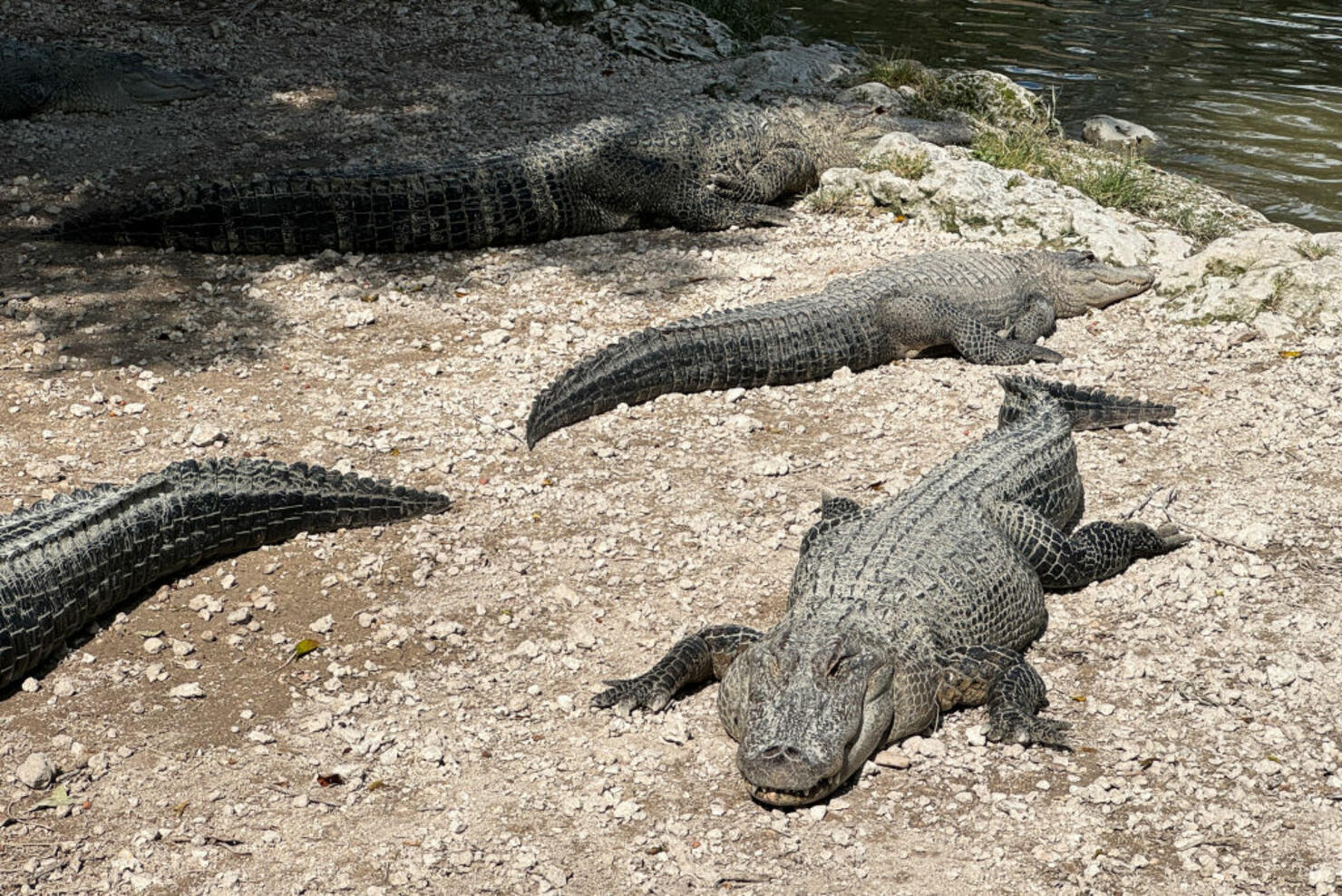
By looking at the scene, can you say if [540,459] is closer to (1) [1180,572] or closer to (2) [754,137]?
(1) [1180,572]

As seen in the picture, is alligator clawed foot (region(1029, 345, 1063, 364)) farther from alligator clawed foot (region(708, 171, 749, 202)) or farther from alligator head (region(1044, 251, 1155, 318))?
alligator clawed foot (region(708, 171, 749, 202))

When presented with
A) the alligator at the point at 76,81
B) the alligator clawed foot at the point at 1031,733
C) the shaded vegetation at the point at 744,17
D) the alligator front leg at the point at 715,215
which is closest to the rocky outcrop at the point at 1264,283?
the alligator front leg at the point at 715,215

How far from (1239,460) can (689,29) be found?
8033 mm

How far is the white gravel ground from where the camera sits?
11.8ft

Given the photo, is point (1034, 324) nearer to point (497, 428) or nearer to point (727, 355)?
point (727, 355)

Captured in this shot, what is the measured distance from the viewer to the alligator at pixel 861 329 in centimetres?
599

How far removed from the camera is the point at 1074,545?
474 centimetres

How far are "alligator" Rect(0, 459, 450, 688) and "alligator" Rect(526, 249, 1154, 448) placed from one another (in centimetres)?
101

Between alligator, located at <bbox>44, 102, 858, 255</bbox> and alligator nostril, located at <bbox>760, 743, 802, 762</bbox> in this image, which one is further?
alligator, located at <bbox>44, 102, 858, 255</bbox>

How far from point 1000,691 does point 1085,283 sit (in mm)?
3927

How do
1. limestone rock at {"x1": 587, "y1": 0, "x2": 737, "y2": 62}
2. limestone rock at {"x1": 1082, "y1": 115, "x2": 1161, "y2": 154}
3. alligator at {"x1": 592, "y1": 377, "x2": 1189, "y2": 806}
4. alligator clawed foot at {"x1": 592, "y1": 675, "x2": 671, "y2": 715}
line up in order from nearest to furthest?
alligator at {"x1": 592, "y1": 377, "x2": 1189, "y2": 806} < alligator clawed foot at {"x1": 592, "y1": 675, "x2": 671, "y2": 715} < limestone rock at {"x1": 1082, "y1": 115, "x2": 1161, "y2": 154} < limestone rock at {"x1": 587, "y1": 0, "x2": 737, "y2": 62}

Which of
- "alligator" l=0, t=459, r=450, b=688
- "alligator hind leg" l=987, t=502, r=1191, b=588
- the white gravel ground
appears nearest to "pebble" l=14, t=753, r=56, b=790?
the white gravel ground

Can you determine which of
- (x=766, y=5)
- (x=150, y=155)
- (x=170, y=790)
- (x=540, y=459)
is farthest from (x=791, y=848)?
(x=766, y=5)

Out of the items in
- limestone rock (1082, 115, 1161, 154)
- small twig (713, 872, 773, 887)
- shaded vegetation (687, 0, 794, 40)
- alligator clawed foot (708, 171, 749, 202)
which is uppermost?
shaded vegetation (687, 0, 794, 40)
